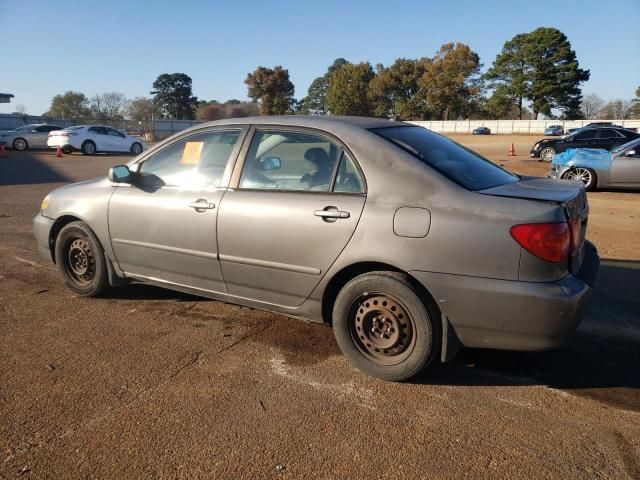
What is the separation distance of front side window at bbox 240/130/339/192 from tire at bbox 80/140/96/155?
79.9 ft

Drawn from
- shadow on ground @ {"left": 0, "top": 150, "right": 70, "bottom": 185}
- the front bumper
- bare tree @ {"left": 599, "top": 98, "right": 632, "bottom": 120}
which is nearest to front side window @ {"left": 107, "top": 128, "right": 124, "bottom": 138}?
shadow on ground @ {"left": 0, "top": 150, "right": 70, "bottom": 185}

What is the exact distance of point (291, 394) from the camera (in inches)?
124

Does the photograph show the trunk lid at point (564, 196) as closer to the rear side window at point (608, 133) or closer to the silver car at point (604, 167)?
the silver car at point (604, 167)

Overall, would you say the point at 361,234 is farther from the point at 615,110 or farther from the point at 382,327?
the point at 615,110

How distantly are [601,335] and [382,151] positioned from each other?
7.47 ft

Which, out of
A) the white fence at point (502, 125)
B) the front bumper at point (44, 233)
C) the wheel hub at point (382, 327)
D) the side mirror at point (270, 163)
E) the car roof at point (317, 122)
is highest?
the white fence at point (502, 125)

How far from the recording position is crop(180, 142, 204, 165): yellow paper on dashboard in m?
4.18

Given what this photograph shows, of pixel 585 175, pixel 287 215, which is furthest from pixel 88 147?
pixel 287 215

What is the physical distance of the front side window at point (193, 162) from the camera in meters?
4.04

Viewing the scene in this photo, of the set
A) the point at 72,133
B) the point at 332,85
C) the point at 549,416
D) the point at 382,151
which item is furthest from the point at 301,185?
the point at 332,85

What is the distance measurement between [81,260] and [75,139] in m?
23.0

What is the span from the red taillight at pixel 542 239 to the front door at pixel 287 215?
95cm

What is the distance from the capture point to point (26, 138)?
27172mm

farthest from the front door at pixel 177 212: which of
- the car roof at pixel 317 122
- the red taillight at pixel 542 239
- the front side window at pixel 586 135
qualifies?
the front side window at pixel 586 135
